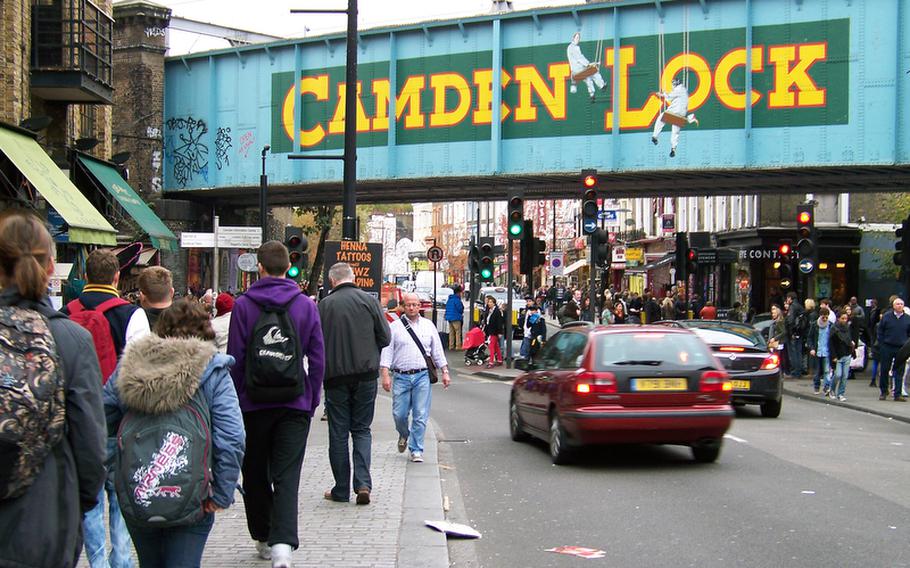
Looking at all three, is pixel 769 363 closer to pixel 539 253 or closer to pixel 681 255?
pixel 539 253

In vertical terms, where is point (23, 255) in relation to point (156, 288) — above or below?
above

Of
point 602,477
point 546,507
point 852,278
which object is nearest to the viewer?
point 546,507

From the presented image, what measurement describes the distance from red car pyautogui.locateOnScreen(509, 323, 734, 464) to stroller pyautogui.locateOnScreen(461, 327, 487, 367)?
1738 centimetres

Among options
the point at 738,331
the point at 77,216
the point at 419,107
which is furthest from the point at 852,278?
the point at 77,216

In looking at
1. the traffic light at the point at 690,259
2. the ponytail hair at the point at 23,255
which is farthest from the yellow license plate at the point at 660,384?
the traffic light at the point at 690,259

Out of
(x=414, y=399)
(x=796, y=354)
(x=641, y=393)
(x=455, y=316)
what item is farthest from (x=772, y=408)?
(x=455, y=316)

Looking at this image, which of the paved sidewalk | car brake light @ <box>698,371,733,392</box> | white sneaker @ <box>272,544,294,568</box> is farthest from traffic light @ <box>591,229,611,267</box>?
white sneaker @ <box>272,544,294,568</box>

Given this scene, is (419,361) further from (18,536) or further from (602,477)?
(18,536)

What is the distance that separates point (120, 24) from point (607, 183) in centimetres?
1429

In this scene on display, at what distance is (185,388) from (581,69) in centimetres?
2256

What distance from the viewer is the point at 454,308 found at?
34.0 metres

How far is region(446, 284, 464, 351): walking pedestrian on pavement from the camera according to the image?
33781 millimetres

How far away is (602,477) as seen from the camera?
10688 millimetres

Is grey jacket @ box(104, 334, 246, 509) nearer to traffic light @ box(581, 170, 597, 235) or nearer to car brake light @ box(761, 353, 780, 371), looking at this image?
car brake light @ box(761, 353, 780, 371)
